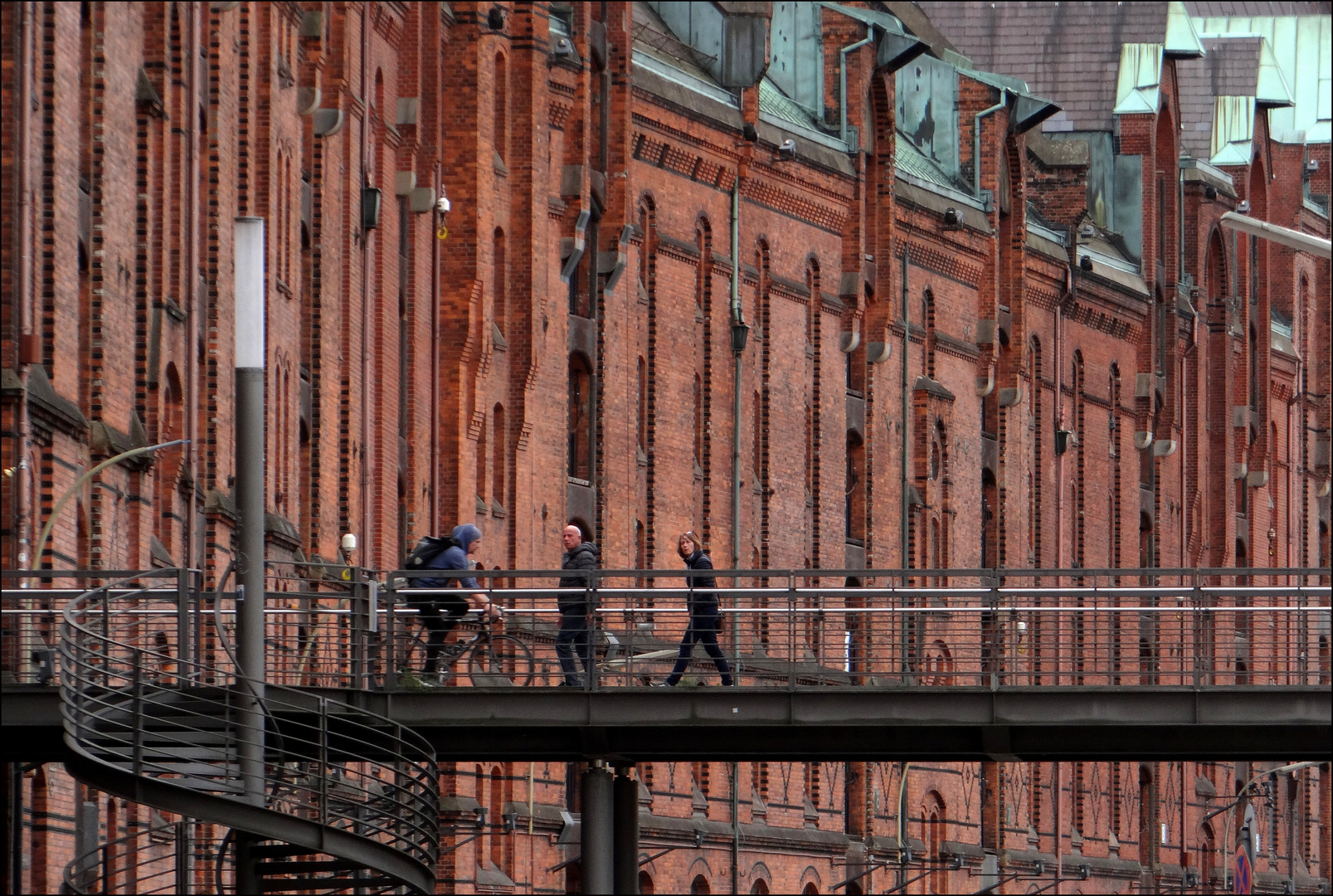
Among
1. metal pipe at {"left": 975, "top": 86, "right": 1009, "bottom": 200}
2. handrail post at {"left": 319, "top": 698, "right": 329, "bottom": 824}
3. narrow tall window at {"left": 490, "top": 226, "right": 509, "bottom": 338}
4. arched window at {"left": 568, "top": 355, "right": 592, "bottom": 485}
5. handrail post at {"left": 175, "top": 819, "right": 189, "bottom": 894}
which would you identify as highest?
metal pipe at {"left": 975, "top": 86, "right": 1009, "bottom": 200}

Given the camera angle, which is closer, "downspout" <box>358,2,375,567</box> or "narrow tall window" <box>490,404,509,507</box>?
"downspout" <box>358,2,375,567</box>

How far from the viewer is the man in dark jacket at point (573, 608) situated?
94.2 feet

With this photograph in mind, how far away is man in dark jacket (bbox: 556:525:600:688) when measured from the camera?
1131 inches

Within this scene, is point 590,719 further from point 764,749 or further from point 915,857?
point 915,857

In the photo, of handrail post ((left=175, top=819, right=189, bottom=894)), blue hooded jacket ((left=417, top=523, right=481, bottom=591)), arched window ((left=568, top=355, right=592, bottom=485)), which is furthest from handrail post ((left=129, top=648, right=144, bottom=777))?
arched window ((left=568, top=355, right=592, bottom=485))

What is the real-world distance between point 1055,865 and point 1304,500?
20.7 meters

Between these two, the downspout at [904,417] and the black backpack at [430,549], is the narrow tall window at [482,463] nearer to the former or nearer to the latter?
the downspout at [904,417]

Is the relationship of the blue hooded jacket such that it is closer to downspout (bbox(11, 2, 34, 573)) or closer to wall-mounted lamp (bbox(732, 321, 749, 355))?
downspout (bbox(11, 2, 34, 573))

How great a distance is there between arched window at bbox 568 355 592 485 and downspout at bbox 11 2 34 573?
63.1ft

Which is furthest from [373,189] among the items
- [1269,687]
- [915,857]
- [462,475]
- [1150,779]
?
[1150,779]

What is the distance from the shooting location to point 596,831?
97.1 ft

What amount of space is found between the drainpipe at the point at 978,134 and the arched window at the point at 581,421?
16459 mm

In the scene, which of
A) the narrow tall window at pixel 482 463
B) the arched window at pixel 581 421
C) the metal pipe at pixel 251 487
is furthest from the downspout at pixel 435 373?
the metal pipe at pixel 251 487

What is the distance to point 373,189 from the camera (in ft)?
140
